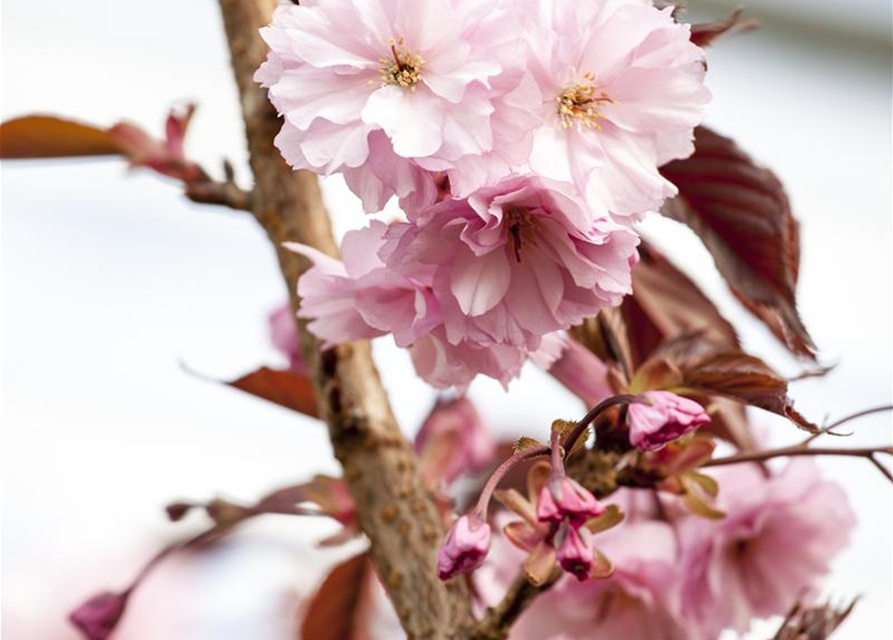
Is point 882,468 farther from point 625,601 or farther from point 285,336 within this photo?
point 285,336

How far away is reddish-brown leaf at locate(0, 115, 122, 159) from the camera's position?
510 mm

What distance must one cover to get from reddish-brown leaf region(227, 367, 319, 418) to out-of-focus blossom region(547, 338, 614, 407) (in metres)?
0.11

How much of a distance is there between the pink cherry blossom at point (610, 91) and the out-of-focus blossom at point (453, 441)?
0.24 m

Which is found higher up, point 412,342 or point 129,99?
point 129,99

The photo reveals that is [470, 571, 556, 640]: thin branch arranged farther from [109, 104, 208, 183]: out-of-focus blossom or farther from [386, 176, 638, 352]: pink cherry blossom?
[109, 104, 208, 183]: out-of-focus blossom

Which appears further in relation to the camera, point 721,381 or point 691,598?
point 691,598

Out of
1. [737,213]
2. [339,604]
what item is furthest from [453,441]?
[737,213]

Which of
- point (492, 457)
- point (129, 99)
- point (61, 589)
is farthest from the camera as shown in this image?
point (129, 99)

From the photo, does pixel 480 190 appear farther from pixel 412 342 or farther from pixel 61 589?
pixel 61 589

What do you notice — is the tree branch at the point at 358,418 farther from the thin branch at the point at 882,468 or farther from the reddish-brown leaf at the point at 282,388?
the thin branch at the point at 882,468

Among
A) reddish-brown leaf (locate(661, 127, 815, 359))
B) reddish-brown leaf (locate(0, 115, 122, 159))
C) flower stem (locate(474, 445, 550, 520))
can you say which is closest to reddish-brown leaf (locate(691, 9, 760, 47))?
reddish-brown leaf (locate(661, 127, 815, 359))

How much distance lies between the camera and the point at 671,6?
0.95ft

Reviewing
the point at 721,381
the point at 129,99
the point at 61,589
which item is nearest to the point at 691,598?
the point at 721,381

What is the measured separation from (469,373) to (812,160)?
270 centimetres
